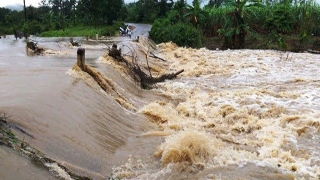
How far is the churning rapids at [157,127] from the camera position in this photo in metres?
4.91

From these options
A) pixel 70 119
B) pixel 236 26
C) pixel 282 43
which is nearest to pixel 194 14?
pixel 236 26

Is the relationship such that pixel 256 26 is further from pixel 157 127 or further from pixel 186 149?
pixel 186 149

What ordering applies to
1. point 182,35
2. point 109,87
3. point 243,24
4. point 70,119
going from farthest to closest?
point 182,35, point 243,24, point 109,87, point 70,119

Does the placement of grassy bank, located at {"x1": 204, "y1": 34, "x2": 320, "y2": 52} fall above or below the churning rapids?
above

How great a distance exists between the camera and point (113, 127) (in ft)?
21.1

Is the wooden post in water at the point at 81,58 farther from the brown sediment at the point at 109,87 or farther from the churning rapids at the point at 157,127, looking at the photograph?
the churning rapids at the point at 157,127

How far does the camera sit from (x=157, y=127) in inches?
288

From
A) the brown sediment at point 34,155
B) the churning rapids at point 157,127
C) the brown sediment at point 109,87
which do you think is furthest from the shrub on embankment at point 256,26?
the brown sediment at point 34,155

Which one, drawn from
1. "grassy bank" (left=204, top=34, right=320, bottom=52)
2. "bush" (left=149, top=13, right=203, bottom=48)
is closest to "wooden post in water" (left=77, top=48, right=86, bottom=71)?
"bush" (left=149, top=13, right=203, bottom=48)

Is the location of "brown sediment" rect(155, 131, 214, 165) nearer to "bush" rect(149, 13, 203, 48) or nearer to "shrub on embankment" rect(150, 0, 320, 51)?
"shrub on embankment" rect(150, 0, 320, 51)

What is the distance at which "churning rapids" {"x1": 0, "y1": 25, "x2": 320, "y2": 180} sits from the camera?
4914 millimetres

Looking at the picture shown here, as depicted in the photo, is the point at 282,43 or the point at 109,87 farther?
the point at 282,43

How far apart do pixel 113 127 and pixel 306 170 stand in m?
3.16

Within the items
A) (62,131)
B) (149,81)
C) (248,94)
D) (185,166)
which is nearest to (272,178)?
(185,166)
